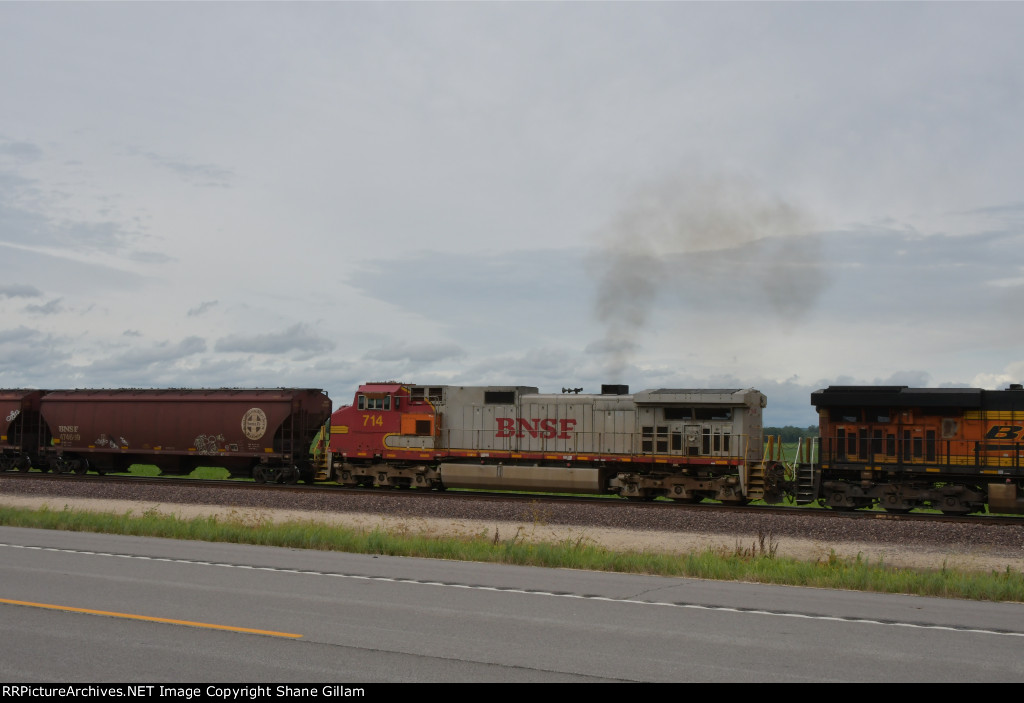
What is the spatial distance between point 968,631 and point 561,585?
16.6 feet

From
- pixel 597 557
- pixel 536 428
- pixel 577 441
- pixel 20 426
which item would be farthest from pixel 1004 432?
pixel 20 426

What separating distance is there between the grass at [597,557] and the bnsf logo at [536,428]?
8504mm

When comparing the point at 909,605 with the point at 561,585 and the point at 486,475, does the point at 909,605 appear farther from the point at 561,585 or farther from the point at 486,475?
the point at 486,475

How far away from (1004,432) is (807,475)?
5214 mm

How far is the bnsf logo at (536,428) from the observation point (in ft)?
93.2

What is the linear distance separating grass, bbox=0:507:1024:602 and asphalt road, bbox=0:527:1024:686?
2.40 feet

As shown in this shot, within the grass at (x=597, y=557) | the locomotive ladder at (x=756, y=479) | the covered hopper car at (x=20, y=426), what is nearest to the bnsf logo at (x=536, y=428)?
the locomotive ladder at (x=756, y=479)

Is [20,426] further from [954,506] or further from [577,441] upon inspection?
[954,506]

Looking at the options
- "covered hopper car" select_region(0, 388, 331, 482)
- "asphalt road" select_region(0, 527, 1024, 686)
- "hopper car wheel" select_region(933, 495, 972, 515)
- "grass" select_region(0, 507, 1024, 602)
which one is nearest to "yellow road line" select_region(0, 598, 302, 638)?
"asphalt road" select_region(0, 527, 1024, 686)

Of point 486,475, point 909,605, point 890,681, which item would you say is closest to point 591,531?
point 486,475

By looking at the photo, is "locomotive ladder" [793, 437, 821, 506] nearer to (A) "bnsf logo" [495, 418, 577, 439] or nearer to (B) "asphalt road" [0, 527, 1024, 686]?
(A) "bnsf logo" [495, 418, 577, 439]

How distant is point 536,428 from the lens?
2881 centimetres

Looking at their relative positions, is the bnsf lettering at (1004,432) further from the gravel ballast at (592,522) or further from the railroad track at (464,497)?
the gravel ballast at (592,522)

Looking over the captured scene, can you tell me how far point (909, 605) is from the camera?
36.9 feet
